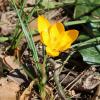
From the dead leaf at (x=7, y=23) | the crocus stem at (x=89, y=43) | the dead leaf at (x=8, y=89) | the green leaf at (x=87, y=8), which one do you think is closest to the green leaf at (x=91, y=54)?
the crocus stem at (x=89, y=43)

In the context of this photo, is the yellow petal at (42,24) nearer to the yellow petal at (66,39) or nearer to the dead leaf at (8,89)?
the yellow petal at (66,39)

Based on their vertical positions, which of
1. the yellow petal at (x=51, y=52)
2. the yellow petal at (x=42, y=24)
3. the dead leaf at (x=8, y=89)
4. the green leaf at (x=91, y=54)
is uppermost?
the yellow petal at (x=42, y=24)

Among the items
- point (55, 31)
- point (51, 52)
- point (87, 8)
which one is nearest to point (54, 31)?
point (55, 31)

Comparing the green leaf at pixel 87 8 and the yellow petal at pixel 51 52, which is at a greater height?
the yellow petal at pixel 51 52

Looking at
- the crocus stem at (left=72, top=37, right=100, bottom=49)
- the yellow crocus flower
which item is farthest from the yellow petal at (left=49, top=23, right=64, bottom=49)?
the crocus stem at (left=72, top=37, right=100, bottom=49)

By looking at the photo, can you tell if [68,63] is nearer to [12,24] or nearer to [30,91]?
[30,91]
